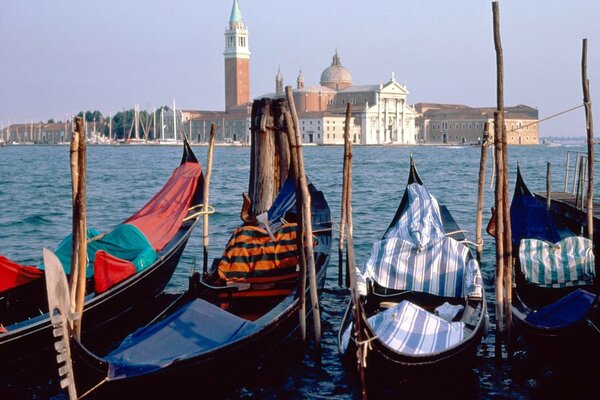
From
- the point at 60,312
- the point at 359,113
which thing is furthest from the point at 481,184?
the point at 359,113

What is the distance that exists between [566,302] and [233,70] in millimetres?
55356

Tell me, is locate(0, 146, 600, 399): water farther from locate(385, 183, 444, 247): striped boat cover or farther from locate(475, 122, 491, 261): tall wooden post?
locate(385, 183, 444, 247): striped boat cover

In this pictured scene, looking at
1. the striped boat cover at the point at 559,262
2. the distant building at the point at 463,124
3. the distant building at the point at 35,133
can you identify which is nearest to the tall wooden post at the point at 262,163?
the striped boat cover at the point at 559,262

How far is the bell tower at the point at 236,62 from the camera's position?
57.8m

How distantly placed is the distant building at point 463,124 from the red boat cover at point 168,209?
175 feet

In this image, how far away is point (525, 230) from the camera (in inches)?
229

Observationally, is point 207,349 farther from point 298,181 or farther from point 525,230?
point 525,230

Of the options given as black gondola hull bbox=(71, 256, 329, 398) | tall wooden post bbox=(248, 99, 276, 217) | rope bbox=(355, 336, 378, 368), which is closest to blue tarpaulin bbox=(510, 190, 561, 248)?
tall wooden post bbox=(248, 99, 276, 217)

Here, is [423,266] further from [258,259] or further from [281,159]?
[281,159]

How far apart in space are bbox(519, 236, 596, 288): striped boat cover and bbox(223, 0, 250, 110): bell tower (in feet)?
176

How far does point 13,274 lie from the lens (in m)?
4.36

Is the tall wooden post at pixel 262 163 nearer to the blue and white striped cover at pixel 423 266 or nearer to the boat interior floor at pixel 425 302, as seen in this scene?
the blue and white striped cover at pixel 423 266

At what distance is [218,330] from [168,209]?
2818 mm

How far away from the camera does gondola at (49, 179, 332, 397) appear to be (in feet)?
10.3
